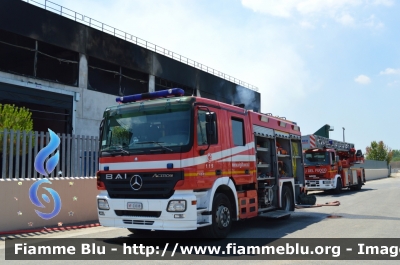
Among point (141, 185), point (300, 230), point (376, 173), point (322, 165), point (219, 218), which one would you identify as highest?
point (322, 165)

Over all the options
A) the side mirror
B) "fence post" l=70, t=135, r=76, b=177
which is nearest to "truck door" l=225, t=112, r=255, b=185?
the side mirror

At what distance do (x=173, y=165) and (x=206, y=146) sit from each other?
0.82 meters

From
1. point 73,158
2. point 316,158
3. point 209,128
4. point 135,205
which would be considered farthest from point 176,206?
point 316,158

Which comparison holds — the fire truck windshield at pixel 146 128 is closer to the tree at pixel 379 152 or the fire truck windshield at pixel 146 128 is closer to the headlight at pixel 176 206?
the headlight at pixel 176 206

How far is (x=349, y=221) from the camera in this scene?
10617mm

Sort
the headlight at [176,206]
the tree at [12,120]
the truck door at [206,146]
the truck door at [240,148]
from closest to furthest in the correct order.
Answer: the headlight at [176,206]
the truck door at [206,146]
the truck door at [240,148]
the tree at [12,120]

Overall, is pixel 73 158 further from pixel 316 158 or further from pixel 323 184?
pixel 323 184

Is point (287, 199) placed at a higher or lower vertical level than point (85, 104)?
lower

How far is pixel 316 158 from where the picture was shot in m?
21.6

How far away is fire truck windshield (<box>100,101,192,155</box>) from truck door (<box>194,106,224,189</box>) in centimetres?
24

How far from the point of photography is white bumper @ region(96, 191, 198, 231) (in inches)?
270

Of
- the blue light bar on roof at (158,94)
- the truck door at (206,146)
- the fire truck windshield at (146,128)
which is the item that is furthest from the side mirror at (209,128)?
the blue light bar on roof at (158,94)

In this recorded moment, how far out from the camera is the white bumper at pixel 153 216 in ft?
22.5

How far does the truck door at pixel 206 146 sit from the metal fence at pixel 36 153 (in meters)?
5.10
